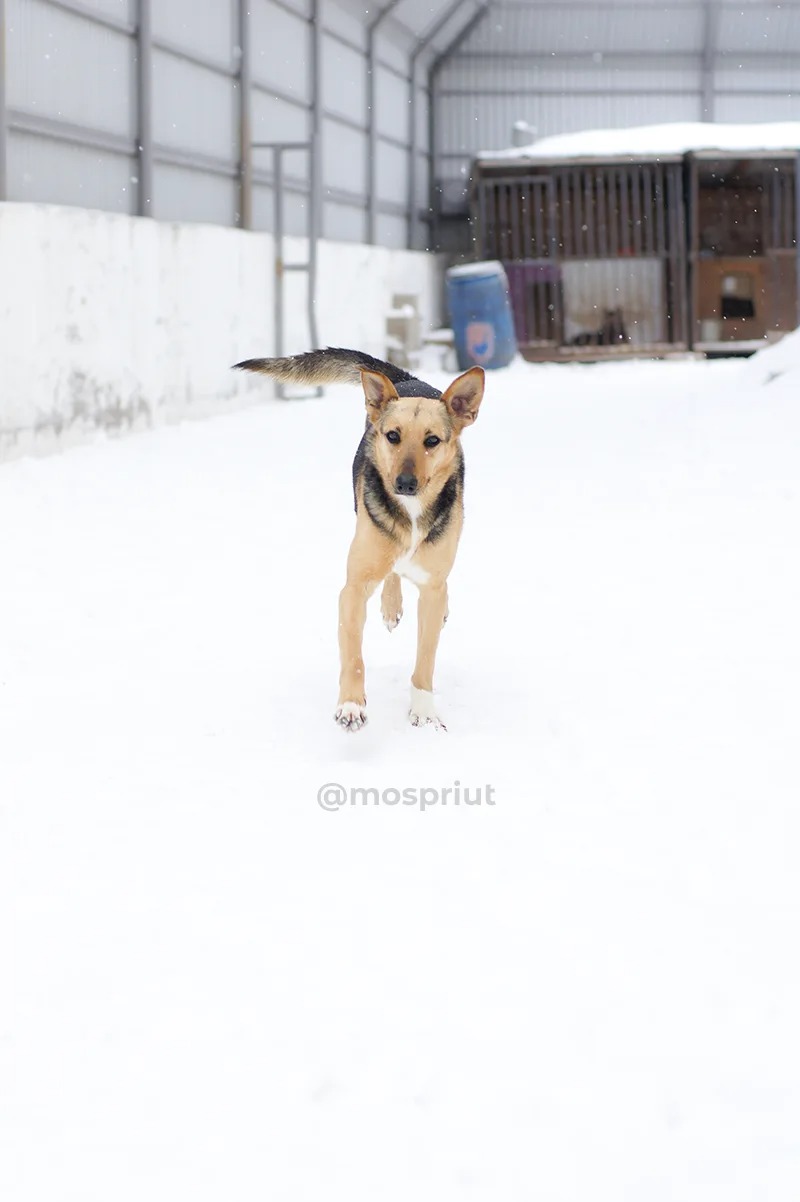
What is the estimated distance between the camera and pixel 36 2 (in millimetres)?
11008

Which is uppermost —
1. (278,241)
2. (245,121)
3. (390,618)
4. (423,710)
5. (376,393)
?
(245,121)

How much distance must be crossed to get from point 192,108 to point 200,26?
0.85 metres

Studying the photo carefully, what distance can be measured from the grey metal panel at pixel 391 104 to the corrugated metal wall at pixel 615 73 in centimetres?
185

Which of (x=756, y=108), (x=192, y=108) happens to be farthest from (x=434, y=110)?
Result: (x=192, y=108)

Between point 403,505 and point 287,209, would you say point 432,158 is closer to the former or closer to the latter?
point 287,209

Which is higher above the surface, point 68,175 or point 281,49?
point 281,49

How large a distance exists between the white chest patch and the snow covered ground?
1.47ft

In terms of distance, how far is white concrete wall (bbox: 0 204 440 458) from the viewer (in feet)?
32.6

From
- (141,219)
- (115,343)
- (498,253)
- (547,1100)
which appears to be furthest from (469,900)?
(498,253)

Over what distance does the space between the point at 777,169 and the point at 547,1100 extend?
23476 mm

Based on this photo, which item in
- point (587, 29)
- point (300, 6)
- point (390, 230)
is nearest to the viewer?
point (300, 6)

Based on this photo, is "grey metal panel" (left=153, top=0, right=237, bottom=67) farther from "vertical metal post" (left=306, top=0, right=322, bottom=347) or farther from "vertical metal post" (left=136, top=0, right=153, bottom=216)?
"vertical metal post" (left=306, top=0, right=322, bottom=347)

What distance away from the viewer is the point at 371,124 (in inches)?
850

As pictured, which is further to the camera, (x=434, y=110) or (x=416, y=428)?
(x=434, y=110)
